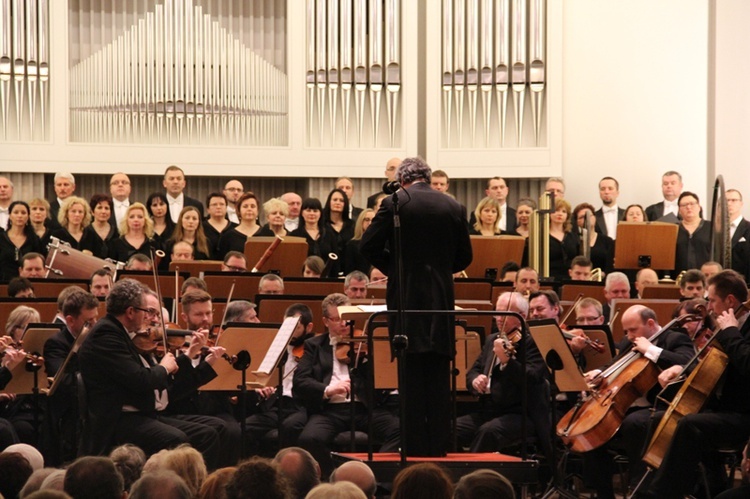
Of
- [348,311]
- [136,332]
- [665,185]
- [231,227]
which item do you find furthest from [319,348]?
[665,185]

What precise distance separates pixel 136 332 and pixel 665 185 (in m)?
6.65

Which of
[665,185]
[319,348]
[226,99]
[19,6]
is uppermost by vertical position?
[19,6]

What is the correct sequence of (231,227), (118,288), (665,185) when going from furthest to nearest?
1. (665,185)
2. (231,227)
3. (118,288)

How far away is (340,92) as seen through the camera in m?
13.1

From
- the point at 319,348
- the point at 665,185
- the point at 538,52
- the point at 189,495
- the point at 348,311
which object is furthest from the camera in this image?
the point at 538,52

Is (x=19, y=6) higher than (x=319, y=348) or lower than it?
higher

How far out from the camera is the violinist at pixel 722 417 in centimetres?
582

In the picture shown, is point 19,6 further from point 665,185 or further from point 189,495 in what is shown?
point 189,495

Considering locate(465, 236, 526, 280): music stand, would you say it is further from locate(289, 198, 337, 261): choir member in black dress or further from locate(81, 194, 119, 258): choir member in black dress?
locate(81, 194, 119, 258): choir member in black dress

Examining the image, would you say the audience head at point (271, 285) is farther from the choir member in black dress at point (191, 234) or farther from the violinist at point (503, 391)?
the choir member in black dress at point (191, 234)

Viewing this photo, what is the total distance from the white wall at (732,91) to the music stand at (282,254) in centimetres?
499

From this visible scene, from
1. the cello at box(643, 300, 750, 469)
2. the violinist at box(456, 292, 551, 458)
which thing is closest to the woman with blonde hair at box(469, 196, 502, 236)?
the violinist at box(456, 292, 551, 458)

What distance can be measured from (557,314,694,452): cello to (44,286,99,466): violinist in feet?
8.41

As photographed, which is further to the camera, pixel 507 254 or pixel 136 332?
pixel 507 254
